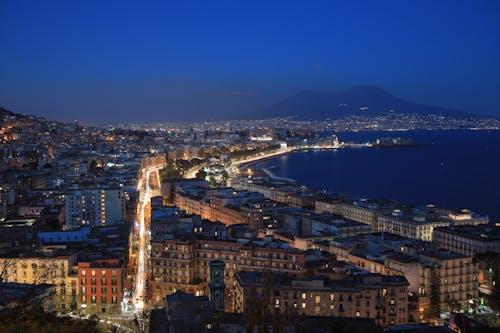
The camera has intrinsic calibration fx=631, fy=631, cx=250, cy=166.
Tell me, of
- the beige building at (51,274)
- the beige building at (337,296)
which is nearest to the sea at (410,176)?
the beige building at (337,296)

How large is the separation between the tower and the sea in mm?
15559

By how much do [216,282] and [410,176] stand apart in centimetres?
3184

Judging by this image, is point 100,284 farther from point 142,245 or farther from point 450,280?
point 450,280

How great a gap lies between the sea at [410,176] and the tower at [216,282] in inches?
613

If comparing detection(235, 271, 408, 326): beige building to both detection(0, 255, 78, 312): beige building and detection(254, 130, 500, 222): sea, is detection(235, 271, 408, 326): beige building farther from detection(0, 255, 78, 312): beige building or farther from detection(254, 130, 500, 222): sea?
detection(254, 130, 500, 222): sea

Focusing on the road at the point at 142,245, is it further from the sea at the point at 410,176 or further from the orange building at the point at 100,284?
the sea at the point at 410,176

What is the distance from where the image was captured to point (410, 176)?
41844 millimetres

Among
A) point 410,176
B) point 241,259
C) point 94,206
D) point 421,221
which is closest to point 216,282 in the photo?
point 241,259

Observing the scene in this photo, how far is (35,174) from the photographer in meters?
31.1

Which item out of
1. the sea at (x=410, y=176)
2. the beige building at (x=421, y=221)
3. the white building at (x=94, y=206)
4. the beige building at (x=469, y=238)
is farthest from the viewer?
the sea at (x=410, y=176)

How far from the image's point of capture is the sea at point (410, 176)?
102ft

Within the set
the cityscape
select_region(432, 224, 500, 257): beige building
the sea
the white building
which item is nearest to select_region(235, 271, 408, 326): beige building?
the cityscape

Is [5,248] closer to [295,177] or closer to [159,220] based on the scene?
[159,220]

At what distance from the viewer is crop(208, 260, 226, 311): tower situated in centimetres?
1166
